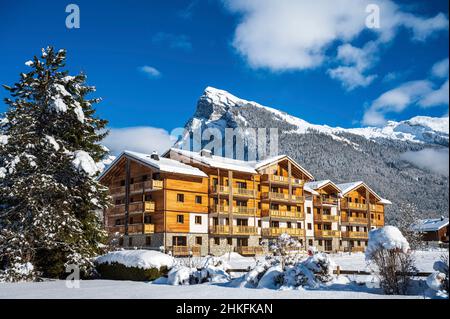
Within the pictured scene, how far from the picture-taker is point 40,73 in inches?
995

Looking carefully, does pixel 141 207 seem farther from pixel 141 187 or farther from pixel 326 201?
pixel 326 201

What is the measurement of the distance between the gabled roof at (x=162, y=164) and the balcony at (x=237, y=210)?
350cm

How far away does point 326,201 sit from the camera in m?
61.2

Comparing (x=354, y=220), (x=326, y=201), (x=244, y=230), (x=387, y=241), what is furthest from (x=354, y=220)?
(x=387, y=241)

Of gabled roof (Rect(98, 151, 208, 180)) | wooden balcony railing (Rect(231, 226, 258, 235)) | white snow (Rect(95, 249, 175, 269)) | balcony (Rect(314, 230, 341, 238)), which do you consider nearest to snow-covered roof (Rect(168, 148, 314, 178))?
gabled roof (Rect(98, 151, 208, 180))

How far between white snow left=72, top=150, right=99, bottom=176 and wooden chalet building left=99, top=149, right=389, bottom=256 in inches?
531

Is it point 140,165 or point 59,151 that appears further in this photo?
point 140,165

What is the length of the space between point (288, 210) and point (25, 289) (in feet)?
129

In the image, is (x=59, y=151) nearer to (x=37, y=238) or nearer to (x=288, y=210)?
(x=37, y=238)

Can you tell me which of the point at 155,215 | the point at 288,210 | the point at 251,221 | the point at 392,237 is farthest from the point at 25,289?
the point at 288,210

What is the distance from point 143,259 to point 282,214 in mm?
31973

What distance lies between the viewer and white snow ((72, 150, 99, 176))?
2330cm

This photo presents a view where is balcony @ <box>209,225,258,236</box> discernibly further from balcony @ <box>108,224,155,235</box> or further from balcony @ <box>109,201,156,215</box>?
balcony @ <box>109,201,156,215</box>

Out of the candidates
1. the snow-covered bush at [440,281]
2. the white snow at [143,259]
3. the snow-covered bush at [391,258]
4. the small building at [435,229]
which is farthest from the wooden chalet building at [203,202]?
the small building at [435,229]
